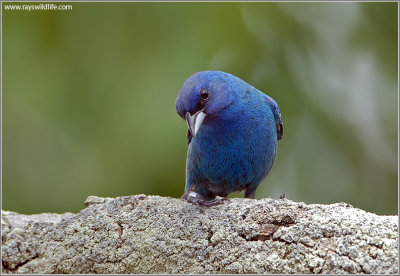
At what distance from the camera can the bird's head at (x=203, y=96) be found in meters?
4.07

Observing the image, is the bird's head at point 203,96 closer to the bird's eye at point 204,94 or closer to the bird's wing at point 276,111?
the bird's eye at point 204,94

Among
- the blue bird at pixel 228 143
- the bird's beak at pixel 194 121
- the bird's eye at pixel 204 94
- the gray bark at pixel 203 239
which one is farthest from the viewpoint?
the blue bird at pixel 228 143

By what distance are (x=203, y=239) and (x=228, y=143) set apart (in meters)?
1.22

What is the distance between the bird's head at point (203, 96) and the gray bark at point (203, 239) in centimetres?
71

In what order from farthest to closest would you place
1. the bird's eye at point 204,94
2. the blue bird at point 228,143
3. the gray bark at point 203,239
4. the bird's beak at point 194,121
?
the blue bird at point 228,143 → the bird's eye at point 204,94 → the bird's beak at point 194,121 → the gray bark at point 203,239

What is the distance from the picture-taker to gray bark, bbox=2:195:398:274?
3121mm

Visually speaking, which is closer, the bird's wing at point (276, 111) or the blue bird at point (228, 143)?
the blue bird at point (228, 143)

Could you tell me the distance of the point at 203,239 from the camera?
11.0ft

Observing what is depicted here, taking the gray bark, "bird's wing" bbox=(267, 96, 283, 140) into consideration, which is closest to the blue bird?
"bird's wing" bbox=(267, 96, 283, 140)

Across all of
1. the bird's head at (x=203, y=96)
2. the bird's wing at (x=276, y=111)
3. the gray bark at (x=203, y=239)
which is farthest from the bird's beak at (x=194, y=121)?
the bird's wing at (x=276, y=111)

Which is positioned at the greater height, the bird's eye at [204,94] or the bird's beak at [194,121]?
the bird's eye at [204,94]

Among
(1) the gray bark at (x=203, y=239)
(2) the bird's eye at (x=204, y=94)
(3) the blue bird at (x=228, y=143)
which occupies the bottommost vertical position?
(1) the gray bark at (x=203, y=239)

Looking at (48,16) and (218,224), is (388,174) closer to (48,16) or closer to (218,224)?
(218,224)

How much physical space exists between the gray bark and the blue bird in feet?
2.78
